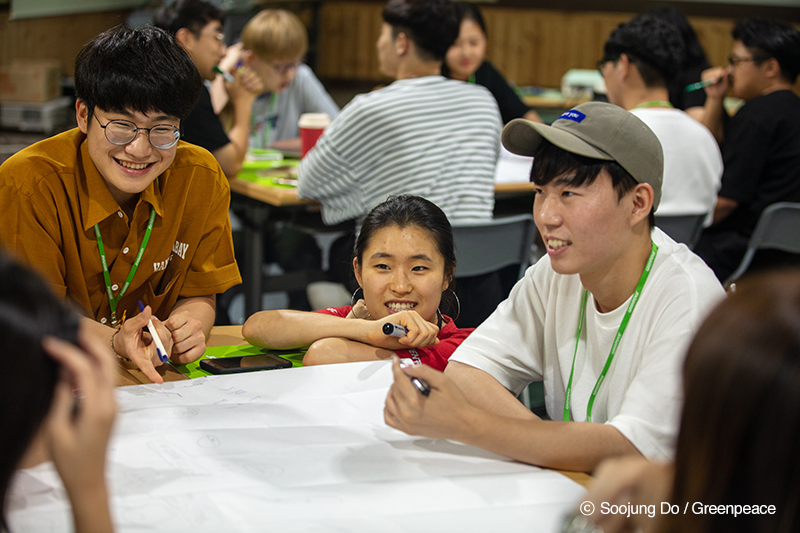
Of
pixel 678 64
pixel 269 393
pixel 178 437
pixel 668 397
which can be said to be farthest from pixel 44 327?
pixel 678 64

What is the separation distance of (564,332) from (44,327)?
0.95 metres

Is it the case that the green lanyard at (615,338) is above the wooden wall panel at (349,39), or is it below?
below

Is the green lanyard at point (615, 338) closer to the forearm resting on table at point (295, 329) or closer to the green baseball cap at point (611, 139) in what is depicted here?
the green baseball cap at point (611, 139)

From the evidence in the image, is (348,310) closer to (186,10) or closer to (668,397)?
(668,397)

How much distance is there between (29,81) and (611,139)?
4593 mm

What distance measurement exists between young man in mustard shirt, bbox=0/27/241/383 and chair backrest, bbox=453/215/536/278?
0.94 meters

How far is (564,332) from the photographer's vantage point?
138cm

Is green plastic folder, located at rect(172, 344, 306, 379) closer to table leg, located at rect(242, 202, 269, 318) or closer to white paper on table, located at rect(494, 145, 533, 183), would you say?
table leg, located at rect(242, 202, 269, 318)

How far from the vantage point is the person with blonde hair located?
366 centimetres

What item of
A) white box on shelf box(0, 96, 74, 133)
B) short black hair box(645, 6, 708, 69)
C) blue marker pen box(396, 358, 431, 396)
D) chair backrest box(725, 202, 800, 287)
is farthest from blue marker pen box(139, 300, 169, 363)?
white box on shelf box(0, 96, 74, 133)

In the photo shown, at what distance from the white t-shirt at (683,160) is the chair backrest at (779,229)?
244 millimetres

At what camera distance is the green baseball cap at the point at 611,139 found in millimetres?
1225

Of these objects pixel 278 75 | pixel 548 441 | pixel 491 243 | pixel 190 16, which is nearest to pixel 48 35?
pixel 278 75

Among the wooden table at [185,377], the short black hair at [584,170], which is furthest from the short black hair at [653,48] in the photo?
the wooden table at [185,377]
